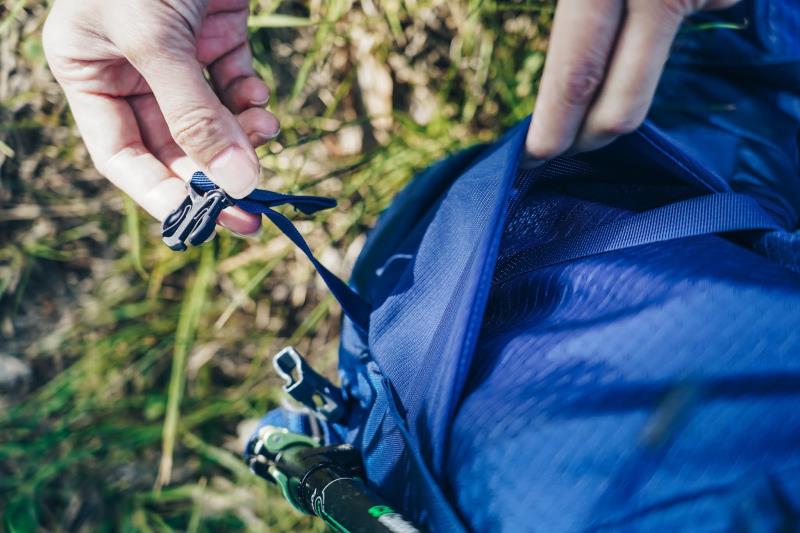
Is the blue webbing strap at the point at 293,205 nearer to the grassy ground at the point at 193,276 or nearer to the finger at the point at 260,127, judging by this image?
the finger at the point at 260,127

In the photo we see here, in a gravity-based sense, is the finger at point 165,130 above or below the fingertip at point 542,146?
below

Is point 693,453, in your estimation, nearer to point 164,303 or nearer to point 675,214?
point 675,214

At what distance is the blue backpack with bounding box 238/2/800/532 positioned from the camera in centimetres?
61

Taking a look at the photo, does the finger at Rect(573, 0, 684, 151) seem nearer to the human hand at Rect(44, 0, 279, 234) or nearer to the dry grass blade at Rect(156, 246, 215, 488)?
the human hand at Rect(44, 0, 279, 234)

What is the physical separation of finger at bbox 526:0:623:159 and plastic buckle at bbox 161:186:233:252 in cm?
38

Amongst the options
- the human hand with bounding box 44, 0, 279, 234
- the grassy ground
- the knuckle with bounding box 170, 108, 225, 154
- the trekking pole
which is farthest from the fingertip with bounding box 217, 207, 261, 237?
the grassy ground

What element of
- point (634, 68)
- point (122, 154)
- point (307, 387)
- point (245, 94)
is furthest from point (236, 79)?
point (634, 68)

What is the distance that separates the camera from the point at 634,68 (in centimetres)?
70

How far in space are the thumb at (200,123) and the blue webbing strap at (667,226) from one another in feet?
1.15

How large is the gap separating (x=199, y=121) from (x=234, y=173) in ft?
0.22

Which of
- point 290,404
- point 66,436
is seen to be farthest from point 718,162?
point 66,436

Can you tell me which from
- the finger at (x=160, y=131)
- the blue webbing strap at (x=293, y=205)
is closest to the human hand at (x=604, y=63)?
the blue webbing strap at (x=293, y=205)

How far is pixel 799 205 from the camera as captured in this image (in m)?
1.05

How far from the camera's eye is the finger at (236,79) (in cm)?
98
